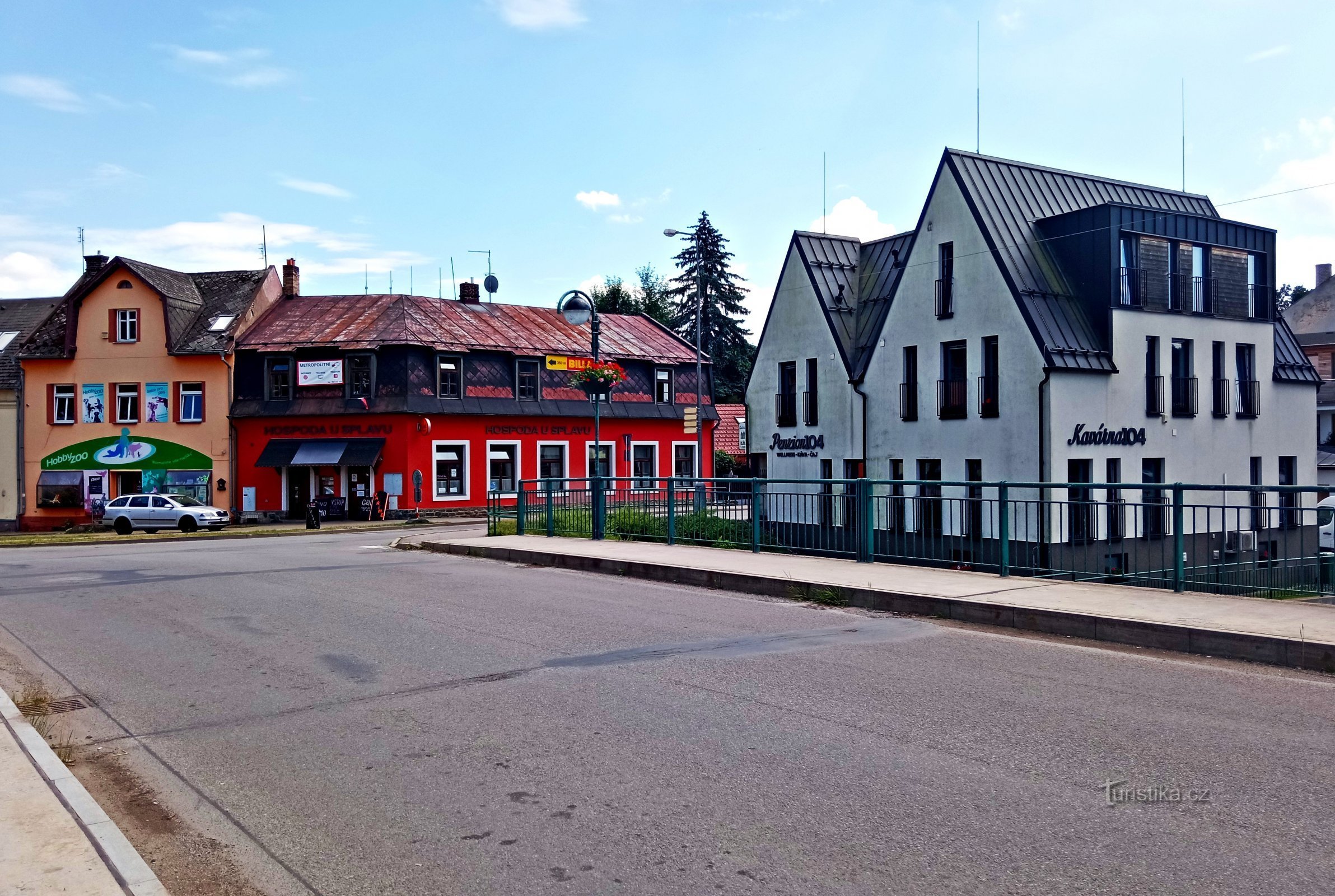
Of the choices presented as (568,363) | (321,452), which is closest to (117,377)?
(321,452)

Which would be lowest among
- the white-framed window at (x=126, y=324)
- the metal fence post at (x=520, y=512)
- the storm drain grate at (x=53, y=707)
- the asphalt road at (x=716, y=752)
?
the storm drain grate at (x=53, y=707)

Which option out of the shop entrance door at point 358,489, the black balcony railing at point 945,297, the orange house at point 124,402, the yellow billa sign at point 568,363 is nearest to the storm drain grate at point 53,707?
the yellow billa sign at point 568,363

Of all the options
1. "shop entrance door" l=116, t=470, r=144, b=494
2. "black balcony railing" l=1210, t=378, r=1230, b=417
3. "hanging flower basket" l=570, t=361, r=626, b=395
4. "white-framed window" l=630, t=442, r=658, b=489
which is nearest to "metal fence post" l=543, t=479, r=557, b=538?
"hanging flower basket" l=570, t=361, r=626, b=395

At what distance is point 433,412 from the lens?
140 ft

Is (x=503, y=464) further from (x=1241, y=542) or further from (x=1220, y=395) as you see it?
(x=1241, y=542)

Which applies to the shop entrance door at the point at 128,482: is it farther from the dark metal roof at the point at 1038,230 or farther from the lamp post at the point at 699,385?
the dark metal roof at the point at 1038,230

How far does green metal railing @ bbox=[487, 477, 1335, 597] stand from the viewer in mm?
12367

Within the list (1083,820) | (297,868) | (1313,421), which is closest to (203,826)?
(297,868)

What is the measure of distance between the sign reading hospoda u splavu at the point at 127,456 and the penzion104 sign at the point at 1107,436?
112ft

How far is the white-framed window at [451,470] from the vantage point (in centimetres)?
4350

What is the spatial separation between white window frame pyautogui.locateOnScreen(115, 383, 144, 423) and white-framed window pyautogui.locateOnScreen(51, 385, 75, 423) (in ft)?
6.53

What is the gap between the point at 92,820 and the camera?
5074 mm

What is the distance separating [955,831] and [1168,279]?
2952cm

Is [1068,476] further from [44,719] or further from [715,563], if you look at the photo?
[44,719]
